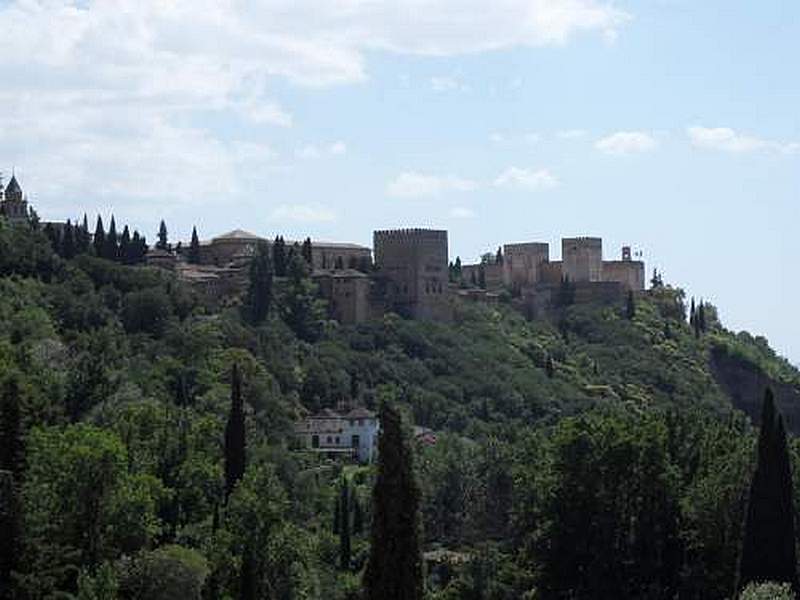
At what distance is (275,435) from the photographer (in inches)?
2891

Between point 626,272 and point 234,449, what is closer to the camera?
point 234,449

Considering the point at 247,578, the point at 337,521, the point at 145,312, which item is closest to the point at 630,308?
the point at 145,312

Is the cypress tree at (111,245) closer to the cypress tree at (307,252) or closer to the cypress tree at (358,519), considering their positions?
the cypress tree at (307,252)

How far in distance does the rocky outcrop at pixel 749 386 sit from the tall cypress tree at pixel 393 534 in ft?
274

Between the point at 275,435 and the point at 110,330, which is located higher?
the point at 110,330

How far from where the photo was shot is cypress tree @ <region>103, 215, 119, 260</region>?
95.0 metres

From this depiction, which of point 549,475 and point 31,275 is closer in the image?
point 549,475

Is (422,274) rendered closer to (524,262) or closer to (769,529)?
(524,262)

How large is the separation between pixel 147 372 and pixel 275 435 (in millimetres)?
6580

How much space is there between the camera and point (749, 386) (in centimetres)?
11838

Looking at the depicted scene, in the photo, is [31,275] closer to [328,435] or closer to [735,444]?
[328,435]

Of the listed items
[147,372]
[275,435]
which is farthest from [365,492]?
[147,372]

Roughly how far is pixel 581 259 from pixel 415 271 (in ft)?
91.9

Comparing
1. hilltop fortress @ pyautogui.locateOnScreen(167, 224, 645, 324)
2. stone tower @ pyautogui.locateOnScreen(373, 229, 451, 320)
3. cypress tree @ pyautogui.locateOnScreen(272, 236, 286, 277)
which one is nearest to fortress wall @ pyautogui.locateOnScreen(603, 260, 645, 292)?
hilltop fortress @ pyautogui.locateOnScreen(167, 224, 645, 324)
